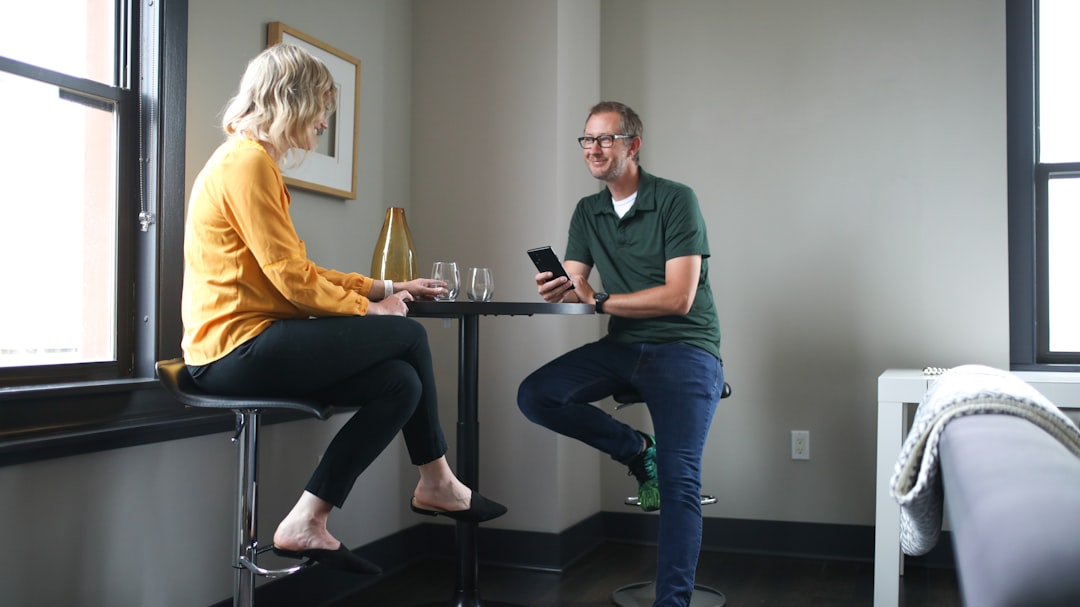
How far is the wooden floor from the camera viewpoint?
2.89 metres

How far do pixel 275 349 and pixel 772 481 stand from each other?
2209 mm

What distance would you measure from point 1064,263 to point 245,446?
277 centimetres

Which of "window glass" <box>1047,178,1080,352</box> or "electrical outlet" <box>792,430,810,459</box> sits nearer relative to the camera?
"window glass" <box>1047,178,1080,352</box>

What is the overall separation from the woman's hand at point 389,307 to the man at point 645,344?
0.59 metres

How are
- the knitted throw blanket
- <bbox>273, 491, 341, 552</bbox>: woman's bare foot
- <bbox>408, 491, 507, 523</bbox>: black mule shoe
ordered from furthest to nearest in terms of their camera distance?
<bbox>408, 491, 507, 523</bbox>: black mule shoe < <bbox>273, 491, 341, 552</bbox>: woman's bare foot < the knitted throw blanket

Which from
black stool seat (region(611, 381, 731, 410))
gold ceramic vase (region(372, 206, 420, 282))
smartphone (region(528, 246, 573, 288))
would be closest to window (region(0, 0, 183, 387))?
gold ceramic vase (region(372, 206, 420, 282))

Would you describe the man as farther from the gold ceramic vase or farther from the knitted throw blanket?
the knitted throw blanket

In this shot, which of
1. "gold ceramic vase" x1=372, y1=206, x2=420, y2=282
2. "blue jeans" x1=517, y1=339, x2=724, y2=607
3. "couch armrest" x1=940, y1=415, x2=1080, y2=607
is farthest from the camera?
"gold ceramic vase" x1=372, y1=206, x2=420, y2=282

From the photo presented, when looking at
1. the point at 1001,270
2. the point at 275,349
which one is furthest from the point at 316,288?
the point at 1001,270

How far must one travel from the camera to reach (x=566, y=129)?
135 inches

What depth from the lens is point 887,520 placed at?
8.86ft

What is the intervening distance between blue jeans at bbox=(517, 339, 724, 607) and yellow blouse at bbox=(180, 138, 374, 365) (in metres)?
0.98

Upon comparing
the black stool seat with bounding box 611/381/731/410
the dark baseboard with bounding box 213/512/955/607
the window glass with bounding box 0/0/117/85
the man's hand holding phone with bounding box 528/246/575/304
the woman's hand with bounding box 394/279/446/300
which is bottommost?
the dark baseboard with bounding box 213/512/955/607

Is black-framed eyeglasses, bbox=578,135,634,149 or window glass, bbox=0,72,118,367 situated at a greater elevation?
black-framed eyeglasses, bbox=578,135,634,149
